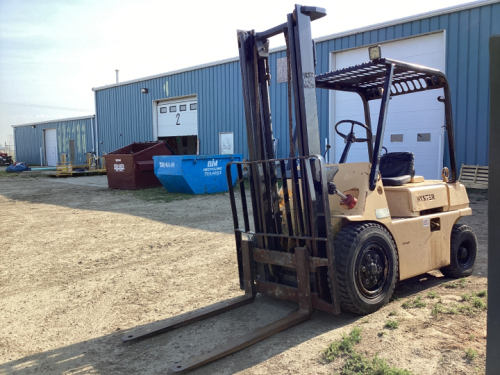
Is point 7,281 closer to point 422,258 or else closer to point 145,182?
point 422,258

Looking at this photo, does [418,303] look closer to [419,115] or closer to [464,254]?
[464,254]

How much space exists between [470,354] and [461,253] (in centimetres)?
231

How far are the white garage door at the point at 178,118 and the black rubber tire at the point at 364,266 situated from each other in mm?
18374

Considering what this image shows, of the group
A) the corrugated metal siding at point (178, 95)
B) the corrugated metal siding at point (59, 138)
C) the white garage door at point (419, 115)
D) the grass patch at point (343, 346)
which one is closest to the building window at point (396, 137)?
the white garage door at point (419, 115)

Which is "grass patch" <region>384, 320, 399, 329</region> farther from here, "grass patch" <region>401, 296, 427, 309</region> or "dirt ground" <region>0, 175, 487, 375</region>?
"grass patch" <region>401, 296, 427, 309</region>

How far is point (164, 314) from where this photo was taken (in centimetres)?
438

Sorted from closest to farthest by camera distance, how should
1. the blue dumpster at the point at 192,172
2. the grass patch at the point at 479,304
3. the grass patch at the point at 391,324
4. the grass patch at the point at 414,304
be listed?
the grass patch at the point at 391,324
the grass patch at the point at 479,304
the grass patch at the point at 414,304
the blue dumpster at the point at 192,172

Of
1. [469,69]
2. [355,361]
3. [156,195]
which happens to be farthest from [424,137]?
[355,361]

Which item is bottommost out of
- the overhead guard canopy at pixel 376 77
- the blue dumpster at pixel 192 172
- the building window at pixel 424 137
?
the blue dumpster at pixel 192 172

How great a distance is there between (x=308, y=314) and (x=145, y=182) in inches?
507

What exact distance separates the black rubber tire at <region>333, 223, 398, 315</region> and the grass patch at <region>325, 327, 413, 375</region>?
1.30ft

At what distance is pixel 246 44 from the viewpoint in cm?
420

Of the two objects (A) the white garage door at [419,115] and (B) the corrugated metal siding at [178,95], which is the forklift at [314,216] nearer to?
(A) the white garage door at [419,115]

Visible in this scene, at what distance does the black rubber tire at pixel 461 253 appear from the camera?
5090 mm
